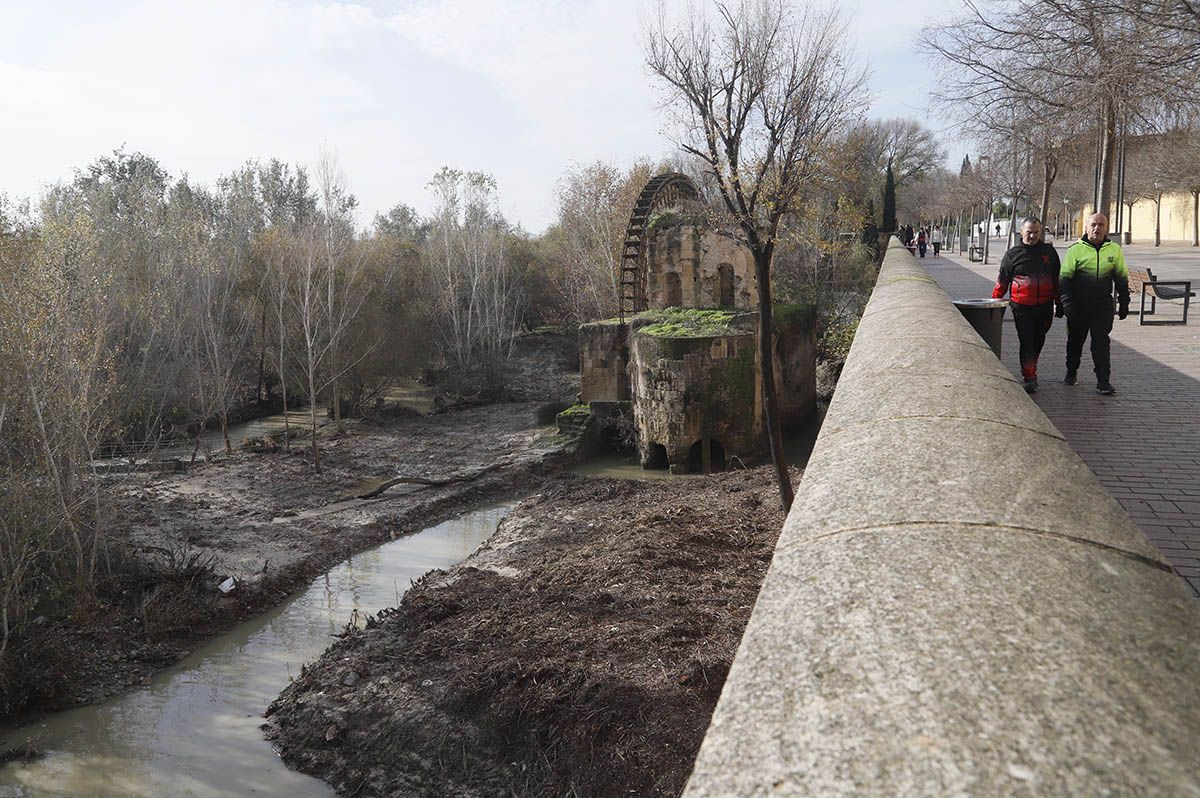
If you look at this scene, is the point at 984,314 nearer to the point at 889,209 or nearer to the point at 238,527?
the point at 238,527

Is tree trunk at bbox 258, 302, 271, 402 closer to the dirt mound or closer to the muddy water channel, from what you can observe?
the muddy water channel

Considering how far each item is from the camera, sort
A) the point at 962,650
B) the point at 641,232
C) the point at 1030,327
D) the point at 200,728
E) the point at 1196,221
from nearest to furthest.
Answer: the point at 962,650, the point at 1030,327, the point at 200,728, the point at 641,232, the point at 1196,221

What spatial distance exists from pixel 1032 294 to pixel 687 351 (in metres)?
12.5

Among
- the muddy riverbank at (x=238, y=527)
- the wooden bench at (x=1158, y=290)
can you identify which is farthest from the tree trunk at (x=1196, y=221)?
the muddy riverbank at (x=238, y=527)

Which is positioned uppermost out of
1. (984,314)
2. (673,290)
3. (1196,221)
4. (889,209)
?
(889,209)

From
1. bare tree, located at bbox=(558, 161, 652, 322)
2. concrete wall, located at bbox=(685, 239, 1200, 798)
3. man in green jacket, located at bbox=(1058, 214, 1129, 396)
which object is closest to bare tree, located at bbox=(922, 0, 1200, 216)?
man in green jacket, located at bbox=(1058, 214, 1129, 396)

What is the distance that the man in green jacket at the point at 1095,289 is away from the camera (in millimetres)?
7723

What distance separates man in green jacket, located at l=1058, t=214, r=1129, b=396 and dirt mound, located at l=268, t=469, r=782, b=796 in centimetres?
392

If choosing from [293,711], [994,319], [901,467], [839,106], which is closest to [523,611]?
[293,711]

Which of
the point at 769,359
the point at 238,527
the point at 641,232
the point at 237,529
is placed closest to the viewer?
the point at 769,359

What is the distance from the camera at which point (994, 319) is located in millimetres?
8312

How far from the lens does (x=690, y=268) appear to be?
26781mm

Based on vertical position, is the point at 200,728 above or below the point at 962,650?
below

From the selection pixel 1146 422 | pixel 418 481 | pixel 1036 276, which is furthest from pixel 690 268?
pixel 1146 422
